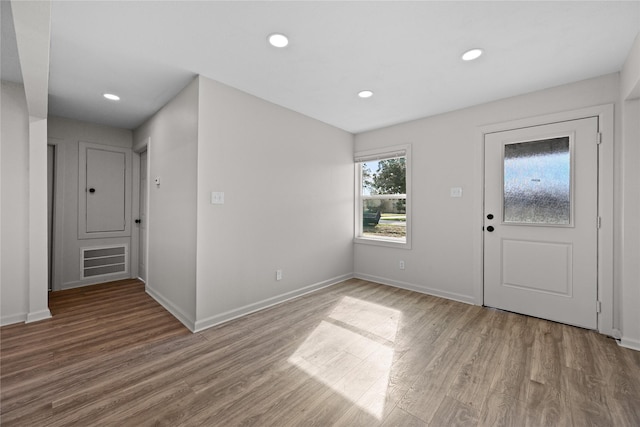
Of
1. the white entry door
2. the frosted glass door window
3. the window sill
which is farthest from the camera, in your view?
the window sill

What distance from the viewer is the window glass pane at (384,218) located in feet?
13.4

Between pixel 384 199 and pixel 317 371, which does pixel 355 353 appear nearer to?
pixel 317 371

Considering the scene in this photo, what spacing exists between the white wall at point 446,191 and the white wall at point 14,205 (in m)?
4.29

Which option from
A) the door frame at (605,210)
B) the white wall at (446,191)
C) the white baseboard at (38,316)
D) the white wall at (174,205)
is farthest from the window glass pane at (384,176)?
the white baseboard at (38,316)

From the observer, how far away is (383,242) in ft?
13.5

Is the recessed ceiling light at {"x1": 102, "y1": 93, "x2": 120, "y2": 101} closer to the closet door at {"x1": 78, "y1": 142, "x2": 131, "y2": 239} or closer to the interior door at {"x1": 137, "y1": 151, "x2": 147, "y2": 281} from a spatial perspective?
the interior door at {"x1": 137, "y1": 151, "x2": 147, "y2": 281}

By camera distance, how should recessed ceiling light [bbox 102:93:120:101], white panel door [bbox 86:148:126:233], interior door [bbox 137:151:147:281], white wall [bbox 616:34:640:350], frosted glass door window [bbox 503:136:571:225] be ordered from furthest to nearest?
interior door [bbox 137:151:147:281] < white panel door [bbox 86:148:126:233] < recessed ceiling light [bbox 102:93:120:101] < frosted glass door window [bbox 503:136:571:225] < white wall [bbox 616:34:640:350]

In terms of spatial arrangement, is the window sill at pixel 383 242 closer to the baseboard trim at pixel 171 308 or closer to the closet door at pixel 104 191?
the baseboard trim at pixel 171 308

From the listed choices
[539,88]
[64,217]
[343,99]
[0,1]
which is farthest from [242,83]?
[64,217]

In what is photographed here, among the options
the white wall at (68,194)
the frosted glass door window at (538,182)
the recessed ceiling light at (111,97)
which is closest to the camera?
the frosted glass door window at (538,182)

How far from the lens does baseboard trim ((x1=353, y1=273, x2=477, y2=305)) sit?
131 inches

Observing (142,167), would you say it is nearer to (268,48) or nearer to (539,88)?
(268,48)

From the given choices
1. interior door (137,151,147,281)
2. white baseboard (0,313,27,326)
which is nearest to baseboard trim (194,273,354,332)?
white baseboard (0,313,27,326)

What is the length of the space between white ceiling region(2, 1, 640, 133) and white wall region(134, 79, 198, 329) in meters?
0.31
